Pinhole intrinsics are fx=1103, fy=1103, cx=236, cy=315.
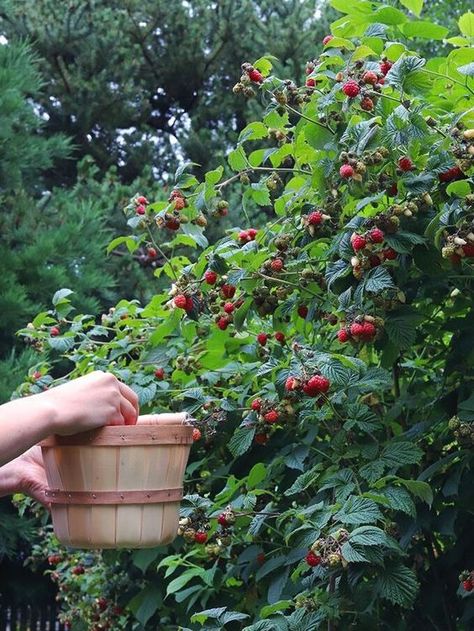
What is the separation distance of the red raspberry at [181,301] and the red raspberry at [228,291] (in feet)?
0.29

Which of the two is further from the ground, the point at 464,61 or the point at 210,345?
the point at 464,61

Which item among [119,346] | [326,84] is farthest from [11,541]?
[326,84]

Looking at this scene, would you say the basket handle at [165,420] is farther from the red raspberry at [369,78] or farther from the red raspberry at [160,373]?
the red raspberry at [160,373]

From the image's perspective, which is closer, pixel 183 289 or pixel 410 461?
pixel 410 461

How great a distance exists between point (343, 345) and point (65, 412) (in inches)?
48.4

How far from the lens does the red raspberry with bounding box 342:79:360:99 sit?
215 centimetres

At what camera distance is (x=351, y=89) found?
2.15 meters

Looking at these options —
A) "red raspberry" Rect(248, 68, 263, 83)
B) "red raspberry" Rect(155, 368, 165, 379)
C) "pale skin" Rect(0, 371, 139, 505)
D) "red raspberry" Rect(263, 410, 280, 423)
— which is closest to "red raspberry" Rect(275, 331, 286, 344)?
"red raspberry" Rect(263, 410, 280, 423)

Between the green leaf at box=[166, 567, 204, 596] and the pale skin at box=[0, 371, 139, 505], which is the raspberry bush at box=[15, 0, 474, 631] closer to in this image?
the green leaf at box=[166, 567, 204, 596]

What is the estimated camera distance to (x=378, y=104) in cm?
232

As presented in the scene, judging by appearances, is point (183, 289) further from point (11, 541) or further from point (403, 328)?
point (11, 541)

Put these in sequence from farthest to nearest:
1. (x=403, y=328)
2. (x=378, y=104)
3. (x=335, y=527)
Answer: (x=378, y=104) → (x=403, y=328) → (x=335, y=527)

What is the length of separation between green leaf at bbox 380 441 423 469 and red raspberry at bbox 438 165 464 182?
0.54 metres

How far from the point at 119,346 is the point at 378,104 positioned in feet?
4.25
